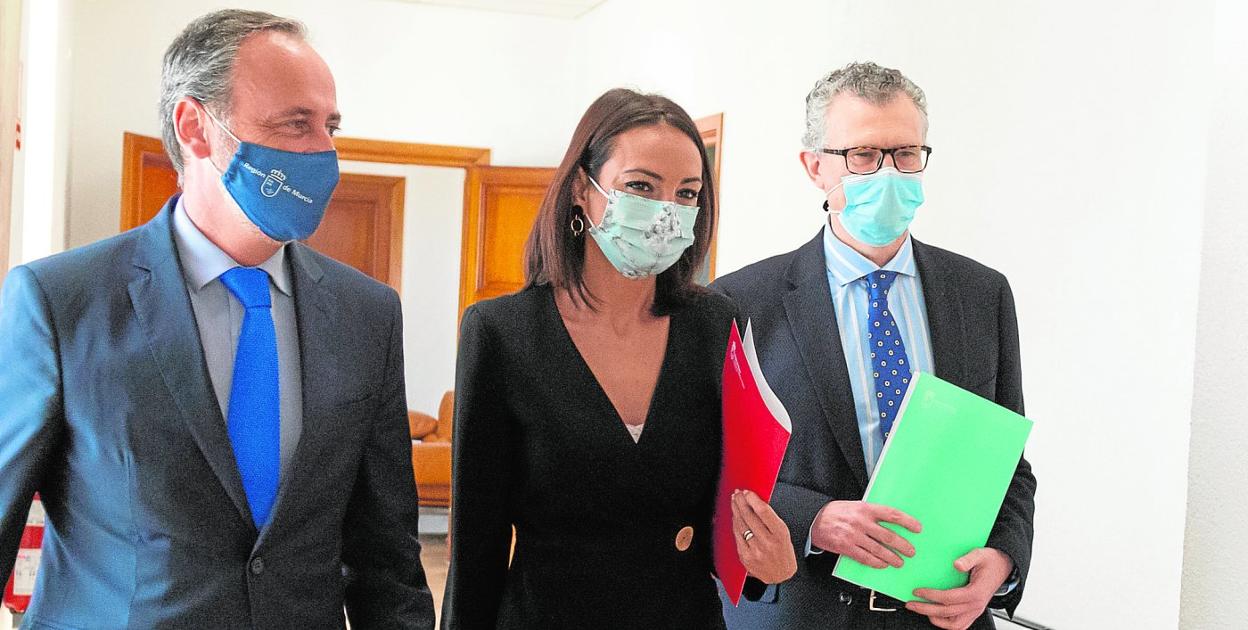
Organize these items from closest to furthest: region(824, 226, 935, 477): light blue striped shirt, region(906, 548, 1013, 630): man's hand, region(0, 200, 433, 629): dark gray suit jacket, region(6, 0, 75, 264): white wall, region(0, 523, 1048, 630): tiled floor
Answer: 1. region(0, 200, 433, 629): dark gray suit jacket
2. region(906, 548, 1013, 630): man's hand
3. region(824, 226, 935, 477): light blue striped shirt
4. region(6, 0, 75, 264): white wall
5. region(0, 523, 1048, 630): tiled floor

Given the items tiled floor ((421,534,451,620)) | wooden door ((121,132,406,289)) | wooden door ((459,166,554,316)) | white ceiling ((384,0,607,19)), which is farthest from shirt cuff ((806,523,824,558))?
wooden door ((121,132,406,289))

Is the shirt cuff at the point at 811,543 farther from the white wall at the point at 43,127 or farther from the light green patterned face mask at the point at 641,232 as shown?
the white wall at the point at 43,127

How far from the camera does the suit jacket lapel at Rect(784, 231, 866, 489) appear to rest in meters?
1.91

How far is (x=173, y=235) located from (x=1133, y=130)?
2293 mm

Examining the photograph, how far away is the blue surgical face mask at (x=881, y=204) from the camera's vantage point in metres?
2.04

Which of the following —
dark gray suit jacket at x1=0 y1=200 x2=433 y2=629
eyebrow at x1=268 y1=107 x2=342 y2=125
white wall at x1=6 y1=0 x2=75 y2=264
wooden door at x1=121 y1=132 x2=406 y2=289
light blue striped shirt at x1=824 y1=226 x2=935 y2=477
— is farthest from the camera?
wooden door at x1=121 y1=132 x2=406 y2=289

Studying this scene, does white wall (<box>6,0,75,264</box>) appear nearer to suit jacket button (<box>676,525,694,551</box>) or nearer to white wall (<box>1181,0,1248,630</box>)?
suit jacket button (<box>676,525,694,551</box>)

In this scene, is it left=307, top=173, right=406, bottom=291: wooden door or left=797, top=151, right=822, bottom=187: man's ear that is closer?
left=797, top=151, right=822, bottom=187: man's ear

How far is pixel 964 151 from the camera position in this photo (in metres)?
3.52

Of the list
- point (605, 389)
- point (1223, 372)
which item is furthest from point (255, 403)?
point (1223, 372)

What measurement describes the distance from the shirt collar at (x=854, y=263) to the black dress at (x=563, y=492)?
495 mm

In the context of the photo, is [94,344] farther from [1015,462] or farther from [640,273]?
[1015,462]

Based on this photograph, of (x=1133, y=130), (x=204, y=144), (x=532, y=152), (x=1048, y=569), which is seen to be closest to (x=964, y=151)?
(x=1133, y=130)

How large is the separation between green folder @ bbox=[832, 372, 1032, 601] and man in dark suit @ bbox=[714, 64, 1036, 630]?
0.03 meters
